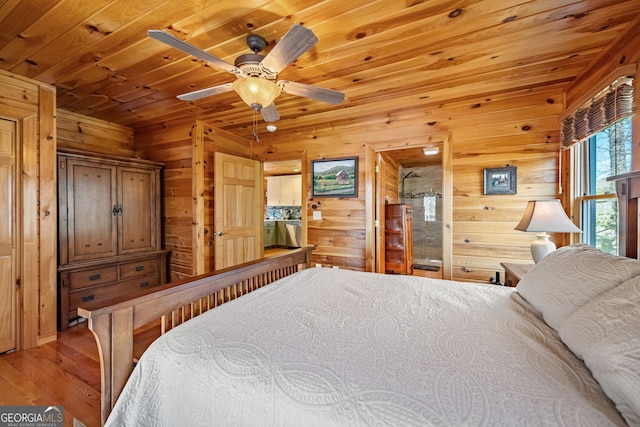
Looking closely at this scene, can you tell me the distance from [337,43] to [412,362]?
6.51ft

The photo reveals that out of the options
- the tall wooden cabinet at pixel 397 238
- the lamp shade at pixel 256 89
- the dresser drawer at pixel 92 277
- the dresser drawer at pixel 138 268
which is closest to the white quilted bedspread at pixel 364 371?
the lamp shade at pixel 256 89

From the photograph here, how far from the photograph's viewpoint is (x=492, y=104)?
9.21 ft

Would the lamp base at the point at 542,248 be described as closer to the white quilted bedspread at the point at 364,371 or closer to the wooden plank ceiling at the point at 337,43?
the white quilted bedspread at the point at 364,371

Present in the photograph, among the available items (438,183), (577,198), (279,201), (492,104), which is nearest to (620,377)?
(577,198)

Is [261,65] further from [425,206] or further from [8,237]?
[425,206]

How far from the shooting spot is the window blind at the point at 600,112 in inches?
66.3

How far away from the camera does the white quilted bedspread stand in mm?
708

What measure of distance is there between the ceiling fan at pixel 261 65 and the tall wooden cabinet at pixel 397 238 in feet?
9.64

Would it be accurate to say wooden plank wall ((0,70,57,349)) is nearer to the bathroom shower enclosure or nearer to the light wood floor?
the light wood floor

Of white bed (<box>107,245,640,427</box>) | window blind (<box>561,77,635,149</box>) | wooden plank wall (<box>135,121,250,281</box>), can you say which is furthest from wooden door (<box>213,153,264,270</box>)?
window blind (<box>561,77,635,149</box>)

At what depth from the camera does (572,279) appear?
3.74ft

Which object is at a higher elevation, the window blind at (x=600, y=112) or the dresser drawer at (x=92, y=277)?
the window blind at (x=600, y=112)

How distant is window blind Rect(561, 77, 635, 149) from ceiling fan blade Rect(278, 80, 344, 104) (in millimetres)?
1750

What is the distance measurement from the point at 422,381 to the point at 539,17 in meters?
2.15
